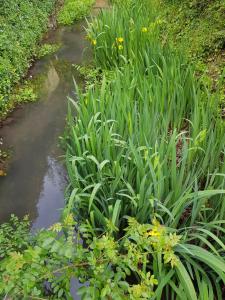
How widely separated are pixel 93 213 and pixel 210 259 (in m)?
0.85

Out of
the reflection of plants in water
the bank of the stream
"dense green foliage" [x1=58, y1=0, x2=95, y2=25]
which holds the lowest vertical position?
the bank of the stream

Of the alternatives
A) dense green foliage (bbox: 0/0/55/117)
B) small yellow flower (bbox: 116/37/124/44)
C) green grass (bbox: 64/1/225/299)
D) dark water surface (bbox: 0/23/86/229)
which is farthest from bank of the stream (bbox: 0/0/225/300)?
dense green foliage (bbox: 0/0/55/117)

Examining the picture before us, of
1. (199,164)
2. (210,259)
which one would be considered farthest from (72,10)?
(210,259)

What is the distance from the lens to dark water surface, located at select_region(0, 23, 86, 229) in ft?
11.3

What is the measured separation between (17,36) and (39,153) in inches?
120

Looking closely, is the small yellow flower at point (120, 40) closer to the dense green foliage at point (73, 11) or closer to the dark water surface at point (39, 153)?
the dark water surface at point (39, 153)

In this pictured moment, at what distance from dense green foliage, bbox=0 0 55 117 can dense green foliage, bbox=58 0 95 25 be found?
408 mm

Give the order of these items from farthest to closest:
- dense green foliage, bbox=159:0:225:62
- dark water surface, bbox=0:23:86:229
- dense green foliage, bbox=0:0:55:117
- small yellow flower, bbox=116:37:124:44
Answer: dense green foliage, bbox=0:0:55:117, small yellow flower, bbox=116:37:124:44, dense green foliage, bbox=159:0:225:62, dark water surface, bbox=0:23:86:229

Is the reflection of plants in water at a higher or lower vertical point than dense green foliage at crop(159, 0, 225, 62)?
higher

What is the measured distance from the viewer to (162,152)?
251cm

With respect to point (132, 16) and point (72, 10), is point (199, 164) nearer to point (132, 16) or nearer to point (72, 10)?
point (132, 16)

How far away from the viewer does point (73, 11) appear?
891cm

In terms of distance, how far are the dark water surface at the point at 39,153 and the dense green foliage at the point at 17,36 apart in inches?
11.8

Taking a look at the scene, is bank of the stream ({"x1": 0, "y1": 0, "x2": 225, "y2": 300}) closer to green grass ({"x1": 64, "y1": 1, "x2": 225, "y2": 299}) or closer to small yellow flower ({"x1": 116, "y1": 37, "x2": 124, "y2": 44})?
green grass ({"x1": 64, "y1": 1, "x2": 225, "y2": 299})
